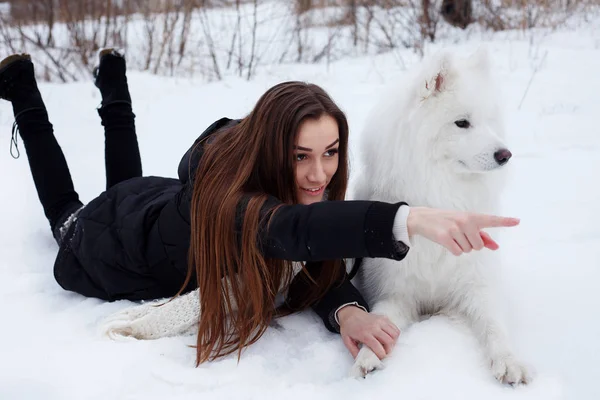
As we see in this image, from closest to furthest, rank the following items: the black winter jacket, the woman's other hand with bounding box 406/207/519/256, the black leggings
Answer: the woman's other hand with bounding box 406/207/519/256 → the black winter jacket → the black leggings

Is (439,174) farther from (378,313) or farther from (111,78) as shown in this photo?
(111,78)

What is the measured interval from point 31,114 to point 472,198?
2267 mm

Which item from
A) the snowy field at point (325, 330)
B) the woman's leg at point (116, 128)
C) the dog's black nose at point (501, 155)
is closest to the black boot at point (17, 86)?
the woman's leg at point (116, 128)

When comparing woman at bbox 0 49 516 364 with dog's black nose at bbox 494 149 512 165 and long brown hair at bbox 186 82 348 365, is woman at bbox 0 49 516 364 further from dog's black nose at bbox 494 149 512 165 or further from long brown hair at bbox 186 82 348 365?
dog's black nose at bbox 494 149 512 165

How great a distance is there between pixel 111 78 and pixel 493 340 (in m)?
2.45

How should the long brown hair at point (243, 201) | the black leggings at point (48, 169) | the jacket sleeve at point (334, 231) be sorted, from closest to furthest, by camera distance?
the jacket sleeve at point (334, 231)
the long brown hair at point (243, 201)
the black leggings at point (48, 169)

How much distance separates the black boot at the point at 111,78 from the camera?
3137 mm

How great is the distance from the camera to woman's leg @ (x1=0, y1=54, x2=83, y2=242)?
2873 mm

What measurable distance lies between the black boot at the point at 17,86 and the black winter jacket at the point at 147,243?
2.42 ft

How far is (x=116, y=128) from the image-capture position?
3080 mm

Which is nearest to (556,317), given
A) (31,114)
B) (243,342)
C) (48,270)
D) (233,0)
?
(243,342)

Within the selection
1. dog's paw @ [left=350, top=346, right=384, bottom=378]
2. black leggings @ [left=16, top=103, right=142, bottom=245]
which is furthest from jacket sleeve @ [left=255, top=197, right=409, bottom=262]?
black leggings @ [left=16, top=103, right=142, bottom=245]

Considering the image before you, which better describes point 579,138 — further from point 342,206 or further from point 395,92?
point 342,206

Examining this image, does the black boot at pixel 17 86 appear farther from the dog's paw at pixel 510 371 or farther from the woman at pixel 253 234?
the dog's paw at pixel 510 371
